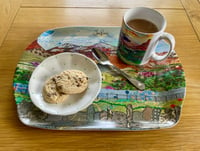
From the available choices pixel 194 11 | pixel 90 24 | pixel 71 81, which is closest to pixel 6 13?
pixel 90 24

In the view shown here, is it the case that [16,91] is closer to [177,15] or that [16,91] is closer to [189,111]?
[189,111]

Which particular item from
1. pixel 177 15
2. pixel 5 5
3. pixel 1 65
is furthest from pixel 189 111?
pixel 5 5

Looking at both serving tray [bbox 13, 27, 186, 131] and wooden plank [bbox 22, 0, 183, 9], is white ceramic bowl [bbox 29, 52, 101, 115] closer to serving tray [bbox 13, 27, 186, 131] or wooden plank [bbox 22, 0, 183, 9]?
serving tray [bbox 13, 27, 186, 131]

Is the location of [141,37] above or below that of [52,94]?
above

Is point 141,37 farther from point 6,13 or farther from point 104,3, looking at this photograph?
point 6,13

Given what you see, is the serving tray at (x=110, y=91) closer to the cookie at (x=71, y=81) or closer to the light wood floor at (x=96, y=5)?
the cookie at (x=71, y=81)

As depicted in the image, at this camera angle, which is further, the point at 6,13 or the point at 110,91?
the point at 6,13
